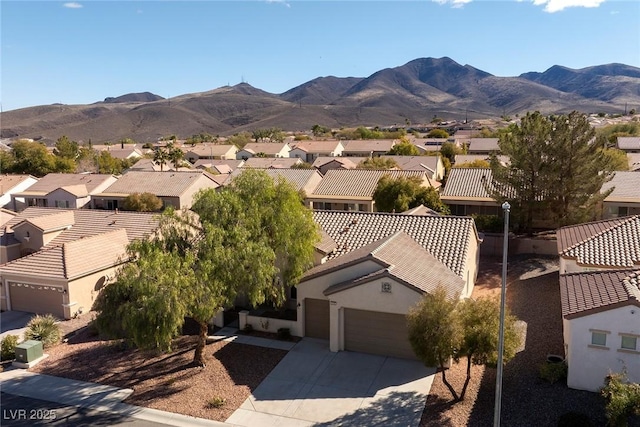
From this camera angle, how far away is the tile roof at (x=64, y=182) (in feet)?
185

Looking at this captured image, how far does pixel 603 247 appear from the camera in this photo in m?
25.6

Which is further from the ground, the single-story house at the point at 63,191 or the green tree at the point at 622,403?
the single-story house at the point at 63,191

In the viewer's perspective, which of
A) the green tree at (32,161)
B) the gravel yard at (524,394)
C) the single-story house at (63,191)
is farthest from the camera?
the green tree at (32,161)

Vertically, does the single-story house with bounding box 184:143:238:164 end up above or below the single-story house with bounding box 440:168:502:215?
above

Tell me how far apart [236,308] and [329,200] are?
84.1 feet

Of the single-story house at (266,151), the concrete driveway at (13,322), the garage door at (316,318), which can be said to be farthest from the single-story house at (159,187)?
the single-story house at (266,151)

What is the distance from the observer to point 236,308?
26297mm

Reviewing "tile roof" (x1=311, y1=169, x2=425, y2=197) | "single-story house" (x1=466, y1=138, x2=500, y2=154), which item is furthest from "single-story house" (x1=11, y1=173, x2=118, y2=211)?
"single-story house" (x1=466, y1=138, x2=500, y2=154)

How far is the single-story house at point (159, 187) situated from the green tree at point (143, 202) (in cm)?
162

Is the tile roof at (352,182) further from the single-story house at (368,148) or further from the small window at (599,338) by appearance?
the single-story house at (368,148)

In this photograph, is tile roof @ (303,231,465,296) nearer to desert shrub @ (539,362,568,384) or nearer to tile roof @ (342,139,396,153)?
desert shrub @ (539,362,568,384)

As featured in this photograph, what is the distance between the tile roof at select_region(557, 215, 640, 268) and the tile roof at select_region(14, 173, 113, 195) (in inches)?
1911

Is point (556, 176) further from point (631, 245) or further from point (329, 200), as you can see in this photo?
point (329, 200)

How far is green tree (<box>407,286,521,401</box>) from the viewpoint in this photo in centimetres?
1598
